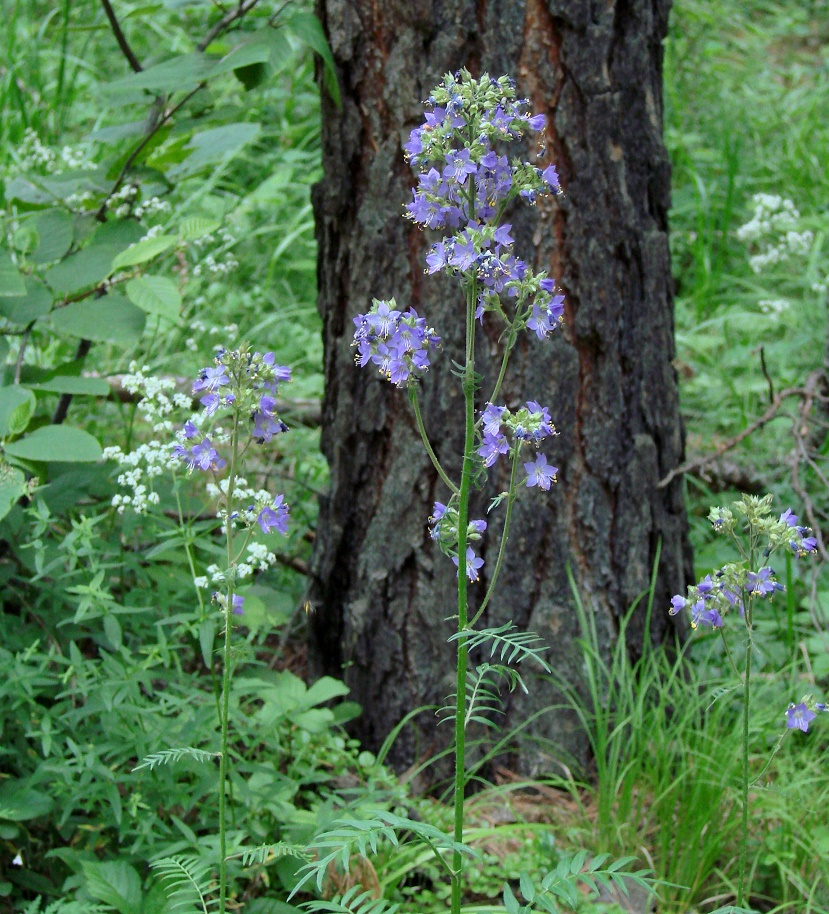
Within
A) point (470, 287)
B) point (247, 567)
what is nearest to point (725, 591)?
point (470, 287)

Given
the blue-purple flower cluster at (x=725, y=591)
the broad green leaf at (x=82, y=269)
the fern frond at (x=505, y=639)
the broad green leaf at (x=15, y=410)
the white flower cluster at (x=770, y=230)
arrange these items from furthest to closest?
the white flower cluster at (x=770, y=230) → the broad green leaf at (x=82, y=269) → the broad green leaf at (x=15, y=410) → the blue-purple flower cluster at (x=725, y=591) → the fern frond at (x=505, y=639)

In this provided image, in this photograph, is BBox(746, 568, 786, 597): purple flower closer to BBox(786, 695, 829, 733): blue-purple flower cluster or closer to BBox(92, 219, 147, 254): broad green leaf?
BBox(786, 695, 829, 733): blue-purple flower cluster

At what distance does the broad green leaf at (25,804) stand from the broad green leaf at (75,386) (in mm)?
755

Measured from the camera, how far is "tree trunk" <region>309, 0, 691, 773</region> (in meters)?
2.07

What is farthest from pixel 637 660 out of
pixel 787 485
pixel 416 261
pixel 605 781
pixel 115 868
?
pixel 115 868

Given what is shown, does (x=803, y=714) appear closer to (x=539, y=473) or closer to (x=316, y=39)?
(x=539, y=473)

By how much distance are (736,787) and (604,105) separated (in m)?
1.44

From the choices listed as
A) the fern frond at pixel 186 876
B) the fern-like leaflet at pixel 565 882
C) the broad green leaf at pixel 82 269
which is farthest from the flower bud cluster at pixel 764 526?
the broad green leaf at pixel 82 269

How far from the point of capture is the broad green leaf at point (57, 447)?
6.03 feet

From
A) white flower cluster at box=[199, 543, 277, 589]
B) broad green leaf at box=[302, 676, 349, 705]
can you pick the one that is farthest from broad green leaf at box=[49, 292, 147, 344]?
broad green leaf at box=[302, 676, 349, 705]

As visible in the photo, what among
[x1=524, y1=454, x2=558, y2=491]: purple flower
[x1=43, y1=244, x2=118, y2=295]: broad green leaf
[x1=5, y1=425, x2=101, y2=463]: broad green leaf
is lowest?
[x1=5, y1=425, x2=101, y2=463]: broad green leaf

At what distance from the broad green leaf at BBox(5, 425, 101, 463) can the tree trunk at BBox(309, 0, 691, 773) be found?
2.05ft

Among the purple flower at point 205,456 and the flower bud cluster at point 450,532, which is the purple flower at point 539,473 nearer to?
the flower bud cluster at point 450,532

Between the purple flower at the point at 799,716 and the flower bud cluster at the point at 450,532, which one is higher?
the flower bud cluster at the point at 450,532
